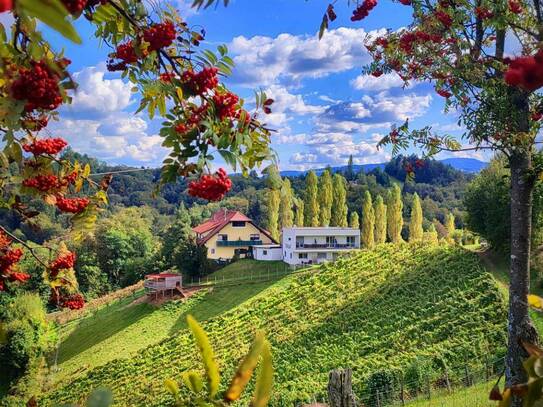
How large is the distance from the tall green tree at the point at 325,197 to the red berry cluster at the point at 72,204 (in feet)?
111

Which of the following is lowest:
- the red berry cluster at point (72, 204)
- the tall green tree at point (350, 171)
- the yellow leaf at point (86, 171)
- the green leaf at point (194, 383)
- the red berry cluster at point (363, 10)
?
the green leaf at point (194, 383)

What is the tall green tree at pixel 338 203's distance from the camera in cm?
3638

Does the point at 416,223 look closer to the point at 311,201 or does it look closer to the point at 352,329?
the point at 311,201

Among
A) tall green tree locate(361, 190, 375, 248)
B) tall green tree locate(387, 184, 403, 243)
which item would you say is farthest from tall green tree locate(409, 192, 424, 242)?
tall green tree locate(361, 190, 375, 248)

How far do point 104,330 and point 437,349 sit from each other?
17737 mm

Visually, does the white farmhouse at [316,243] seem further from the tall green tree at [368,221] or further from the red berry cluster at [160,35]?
the red berry cluster at [160,35]

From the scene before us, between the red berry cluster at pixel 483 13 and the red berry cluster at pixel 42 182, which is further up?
the red berry cluster at pixel 483 13

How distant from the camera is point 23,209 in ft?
8.21

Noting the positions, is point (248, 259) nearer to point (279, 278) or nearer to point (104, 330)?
point (279, 278)

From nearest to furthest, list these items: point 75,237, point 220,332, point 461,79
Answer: point 75,237 → point 461,79 → point 220,332

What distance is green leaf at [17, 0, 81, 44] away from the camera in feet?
1.45

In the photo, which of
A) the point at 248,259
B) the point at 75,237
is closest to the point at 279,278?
the point at 248,259

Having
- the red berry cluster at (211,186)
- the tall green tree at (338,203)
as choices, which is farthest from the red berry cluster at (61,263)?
the tall green tree at (338,203)

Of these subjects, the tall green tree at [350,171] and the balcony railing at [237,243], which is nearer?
the balcony railing at [237,243]
